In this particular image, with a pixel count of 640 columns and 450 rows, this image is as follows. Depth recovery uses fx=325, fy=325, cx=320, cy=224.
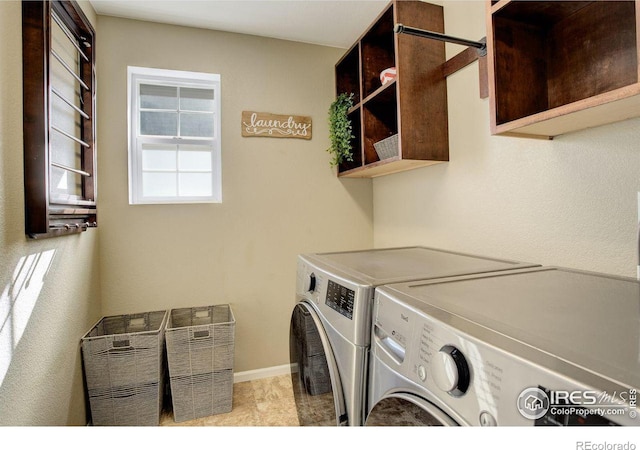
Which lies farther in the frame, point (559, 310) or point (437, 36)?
point (437, 36)

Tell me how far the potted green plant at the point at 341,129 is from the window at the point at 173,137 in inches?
32.9

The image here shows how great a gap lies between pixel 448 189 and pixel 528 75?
2.36 feet

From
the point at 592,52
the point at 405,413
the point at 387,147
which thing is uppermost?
the point at 592,52

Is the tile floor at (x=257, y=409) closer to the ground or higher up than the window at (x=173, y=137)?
closer to the ground

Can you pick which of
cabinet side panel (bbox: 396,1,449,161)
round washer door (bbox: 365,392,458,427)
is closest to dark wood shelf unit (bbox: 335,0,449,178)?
cabinet side panel (bbox: 396,1,449,161)

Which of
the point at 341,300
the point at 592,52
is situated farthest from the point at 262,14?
the point at 341,300

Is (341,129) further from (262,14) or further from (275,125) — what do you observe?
(262,14)

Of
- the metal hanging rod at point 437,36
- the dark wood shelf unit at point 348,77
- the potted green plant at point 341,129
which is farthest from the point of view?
the dark wood shelf unit at point 348,77

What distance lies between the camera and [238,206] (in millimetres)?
2357

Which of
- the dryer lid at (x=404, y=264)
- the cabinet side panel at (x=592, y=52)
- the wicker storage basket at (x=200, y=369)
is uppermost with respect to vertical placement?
the cabinet side panel at (x=592, y=52)

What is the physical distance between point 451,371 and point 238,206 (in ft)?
6.55

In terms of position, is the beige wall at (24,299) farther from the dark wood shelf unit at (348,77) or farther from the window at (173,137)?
the dark wood shelf unit at (348,77)

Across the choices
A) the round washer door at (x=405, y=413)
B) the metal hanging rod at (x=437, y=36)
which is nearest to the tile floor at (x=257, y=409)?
the round washer door at (x=405, y=413)

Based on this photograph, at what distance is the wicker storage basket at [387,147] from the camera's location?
1.82 metres
